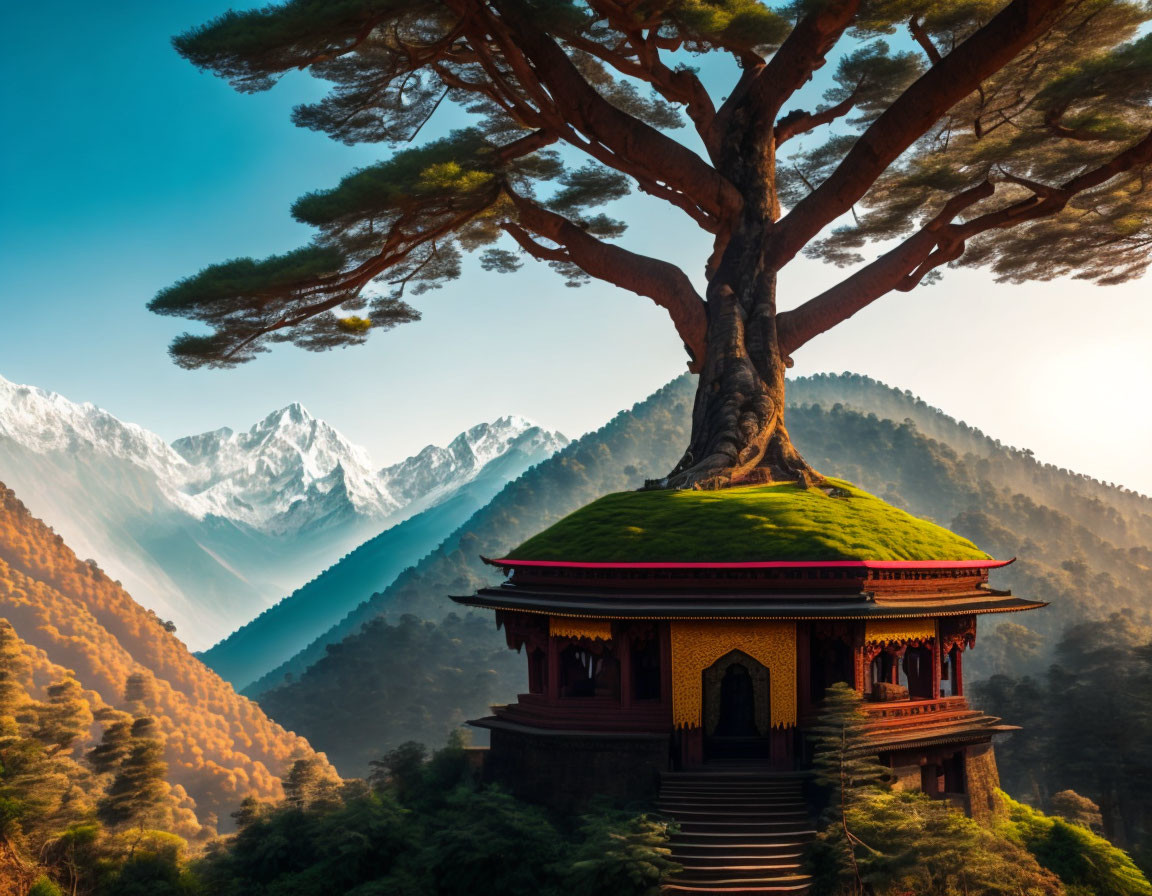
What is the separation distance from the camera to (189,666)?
73625mm

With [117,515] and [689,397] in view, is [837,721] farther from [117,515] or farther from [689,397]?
[117,515]

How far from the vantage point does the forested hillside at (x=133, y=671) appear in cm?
5881

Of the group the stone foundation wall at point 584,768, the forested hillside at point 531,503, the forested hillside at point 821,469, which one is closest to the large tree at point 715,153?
the stone foundation wall at point 584,768

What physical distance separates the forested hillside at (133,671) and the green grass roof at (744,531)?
4428 cm

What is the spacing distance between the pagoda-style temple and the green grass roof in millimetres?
42

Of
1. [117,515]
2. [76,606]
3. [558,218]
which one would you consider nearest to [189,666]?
[76,606]

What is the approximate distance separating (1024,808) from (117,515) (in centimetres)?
17656

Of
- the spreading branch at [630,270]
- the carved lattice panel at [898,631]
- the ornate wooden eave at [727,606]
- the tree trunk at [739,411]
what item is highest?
the spreading branch at [630,270]

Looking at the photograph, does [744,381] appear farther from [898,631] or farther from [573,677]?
[573,677]

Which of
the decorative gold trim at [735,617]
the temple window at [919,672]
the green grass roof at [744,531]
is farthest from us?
the temple window at [919,672]

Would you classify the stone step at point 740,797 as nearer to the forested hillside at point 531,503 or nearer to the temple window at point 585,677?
the temple window at point 585,677

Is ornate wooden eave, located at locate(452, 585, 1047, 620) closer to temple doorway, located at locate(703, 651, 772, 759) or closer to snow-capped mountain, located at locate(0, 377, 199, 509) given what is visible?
temple doorway, located at locate(703, 651, 772, 759)

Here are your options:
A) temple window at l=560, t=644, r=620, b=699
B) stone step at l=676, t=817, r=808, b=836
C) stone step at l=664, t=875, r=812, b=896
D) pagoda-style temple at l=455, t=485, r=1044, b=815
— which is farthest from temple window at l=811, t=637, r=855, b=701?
stone step at l=664, t=875, r=812, b=896

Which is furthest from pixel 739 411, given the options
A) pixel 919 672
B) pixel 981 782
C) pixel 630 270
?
pixel 981 782
